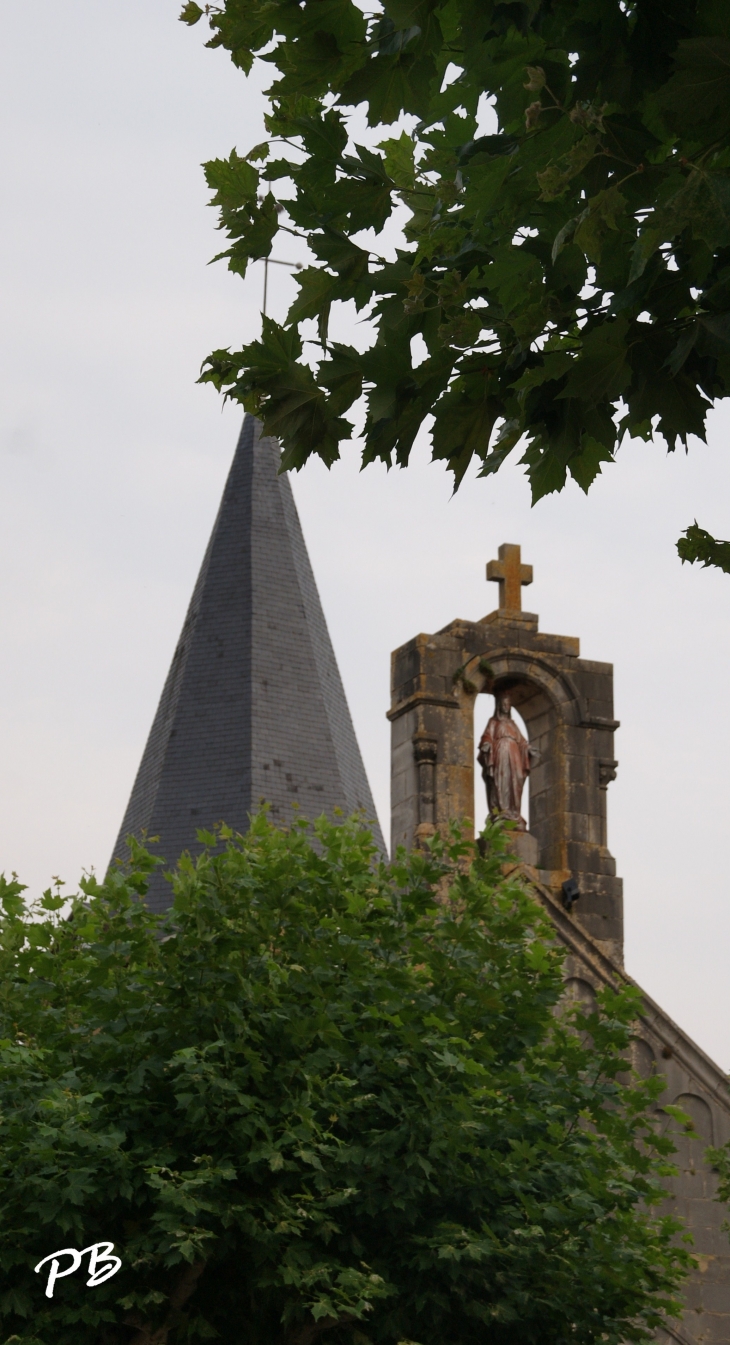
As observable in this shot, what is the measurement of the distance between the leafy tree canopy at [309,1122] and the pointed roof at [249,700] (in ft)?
55.3

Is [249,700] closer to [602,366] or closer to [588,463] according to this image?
[588,463]

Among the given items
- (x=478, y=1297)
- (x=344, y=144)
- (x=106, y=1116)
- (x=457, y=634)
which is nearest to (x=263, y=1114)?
(x=106, y=1116)

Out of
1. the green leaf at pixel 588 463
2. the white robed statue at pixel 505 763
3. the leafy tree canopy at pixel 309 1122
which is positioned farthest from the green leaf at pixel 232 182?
the white robed statue at pixel 505 763

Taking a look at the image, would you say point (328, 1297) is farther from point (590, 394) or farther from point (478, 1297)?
point (590, 394)

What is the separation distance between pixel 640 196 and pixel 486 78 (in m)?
0.61

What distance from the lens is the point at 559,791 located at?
20750mm

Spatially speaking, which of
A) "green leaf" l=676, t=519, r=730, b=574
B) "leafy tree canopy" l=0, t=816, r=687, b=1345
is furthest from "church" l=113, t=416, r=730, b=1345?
"green leaf" l=676, t=519, r=730, b=574

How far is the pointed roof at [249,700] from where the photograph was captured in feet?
106

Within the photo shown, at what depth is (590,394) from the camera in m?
4.43

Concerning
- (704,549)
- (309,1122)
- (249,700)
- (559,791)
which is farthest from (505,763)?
(704,549)
